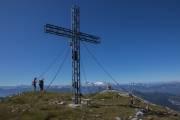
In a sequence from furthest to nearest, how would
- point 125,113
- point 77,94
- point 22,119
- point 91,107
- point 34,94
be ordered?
point 34,94, point 77,94, point 91,107, point 125,113, point 22,119

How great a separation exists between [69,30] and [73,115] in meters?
12.7

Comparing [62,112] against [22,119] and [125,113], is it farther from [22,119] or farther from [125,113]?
[125,113]

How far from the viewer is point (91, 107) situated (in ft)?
118

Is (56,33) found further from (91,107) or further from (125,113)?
(125,113)

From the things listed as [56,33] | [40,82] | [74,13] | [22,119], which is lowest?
[22,119]

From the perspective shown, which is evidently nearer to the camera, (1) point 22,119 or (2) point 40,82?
(1) point 22,119

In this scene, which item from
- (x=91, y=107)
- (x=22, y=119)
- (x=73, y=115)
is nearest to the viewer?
(x=22, y=119)

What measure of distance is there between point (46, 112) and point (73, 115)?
10.6ft

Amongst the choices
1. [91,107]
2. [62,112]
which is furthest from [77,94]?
[62,112]

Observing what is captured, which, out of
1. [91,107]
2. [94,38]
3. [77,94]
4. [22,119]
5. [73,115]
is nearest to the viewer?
[22,119]

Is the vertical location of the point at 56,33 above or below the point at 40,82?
above

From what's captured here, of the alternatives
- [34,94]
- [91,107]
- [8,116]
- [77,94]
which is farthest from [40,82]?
[8,116]

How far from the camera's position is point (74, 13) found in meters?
38.2

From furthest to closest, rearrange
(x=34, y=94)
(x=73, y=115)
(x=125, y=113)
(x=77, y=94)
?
(x=34, y=94) < (x=77, y=94) < (x=125, y=113) < (x=73, y=115)
